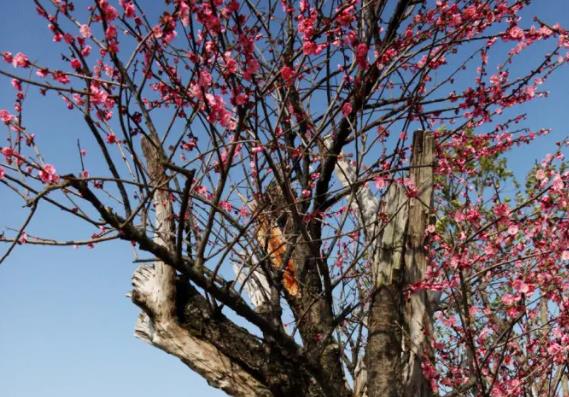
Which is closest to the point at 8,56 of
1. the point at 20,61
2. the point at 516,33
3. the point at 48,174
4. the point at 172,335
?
the point at 20,61

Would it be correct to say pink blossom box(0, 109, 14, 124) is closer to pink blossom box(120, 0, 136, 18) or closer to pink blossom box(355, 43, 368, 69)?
pink blossom box(120, 0, 136, 18)

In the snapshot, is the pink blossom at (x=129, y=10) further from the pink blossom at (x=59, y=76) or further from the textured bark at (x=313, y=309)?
the textured bark at (x=313, y=309)

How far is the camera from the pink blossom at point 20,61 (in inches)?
137

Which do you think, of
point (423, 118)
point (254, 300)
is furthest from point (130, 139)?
point (254, 300)

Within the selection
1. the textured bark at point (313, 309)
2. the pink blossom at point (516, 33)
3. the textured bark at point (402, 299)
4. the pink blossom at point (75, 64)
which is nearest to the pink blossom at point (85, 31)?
the pink blossom at point (75, 64)

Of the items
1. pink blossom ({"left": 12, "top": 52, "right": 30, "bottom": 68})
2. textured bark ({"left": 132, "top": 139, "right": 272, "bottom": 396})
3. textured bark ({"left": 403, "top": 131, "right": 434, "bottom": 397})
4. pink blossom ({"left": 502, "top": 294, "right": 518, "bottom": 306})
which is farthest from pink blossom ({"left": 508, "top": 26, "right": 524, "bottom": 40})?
pink blossom ({"left": 12, "top": 52, "right": 30, "bottom": 68})

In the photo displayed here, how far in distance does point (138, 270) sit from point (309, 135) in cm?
206

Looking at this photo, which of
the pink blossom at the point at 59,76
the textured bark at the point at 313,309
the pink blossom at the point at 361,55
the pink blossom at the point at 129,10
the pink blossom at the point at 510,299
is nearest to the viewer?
the pink blossom at the point at 59,76

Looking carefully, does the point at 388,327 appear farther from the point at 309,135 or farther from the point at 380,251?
the point at 309,135

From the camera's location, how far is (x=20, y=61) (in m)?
3.47

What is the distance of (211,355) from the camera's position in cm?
436

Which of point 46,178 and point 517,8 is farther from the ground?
point 517,8

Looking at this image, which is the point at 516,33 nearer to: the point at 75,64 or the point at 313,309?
the point at 313,309

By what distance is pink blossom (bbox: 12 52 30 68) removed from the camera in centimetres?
347
